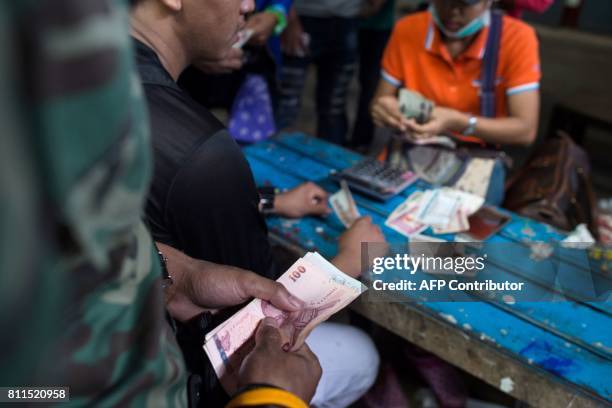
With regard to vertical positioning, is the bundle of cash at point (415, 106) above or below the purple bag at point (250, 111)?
above

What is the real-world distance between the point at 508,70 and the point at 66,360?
2074 mm

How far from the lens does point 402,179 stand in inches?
72.2

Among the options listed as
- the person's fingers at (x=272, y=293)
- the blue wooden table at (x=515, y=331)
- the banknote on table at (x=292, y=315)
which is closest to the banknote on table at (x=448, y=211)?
the blue wooden table at (x=515, y=331)

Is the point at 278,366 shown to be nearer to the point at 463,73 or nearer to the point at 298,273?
the point at 298,273

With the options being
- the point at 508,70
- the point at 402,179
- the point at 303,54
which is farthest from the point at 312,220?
the point at 303,54

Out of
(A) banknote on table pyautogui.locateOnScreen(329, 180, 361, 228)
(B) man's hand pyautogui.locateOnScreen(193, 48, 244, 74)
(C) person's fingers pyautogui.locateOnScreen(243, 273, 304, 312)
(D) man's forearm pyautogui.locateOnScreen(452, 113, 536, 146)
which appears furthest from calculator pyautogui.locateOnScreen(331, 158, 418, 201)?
(C) person's fingers pyautogui.locateOnScreen(243, 273, 304, 312)

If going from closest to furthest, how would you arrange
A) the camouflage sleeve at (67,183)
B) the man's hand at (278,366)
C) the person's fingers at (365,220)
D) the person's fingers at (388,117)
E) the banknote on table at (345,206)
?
the camouflage sleeve at (67,183)
the man's hand at (278,366)
the person's fingers at (365,220)
the banknote on table at (345,206)
the person's fingers at (388,117)

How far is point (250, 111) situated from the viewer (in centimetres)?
265

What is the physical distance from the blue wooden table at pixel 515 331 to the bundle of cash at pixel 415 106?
663mm

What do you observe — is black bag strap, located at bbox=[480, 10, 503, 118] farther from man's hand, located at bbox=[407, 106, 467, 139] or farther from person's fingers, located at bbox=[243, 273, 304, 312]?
person's fingers, located at bbox=[243, 273, 304, 312]

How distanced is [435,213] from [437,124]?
574 mm

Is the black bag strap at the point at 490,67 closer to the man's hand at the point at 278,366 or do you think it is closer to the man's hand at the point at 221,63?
the man's hand at the point at 221,63

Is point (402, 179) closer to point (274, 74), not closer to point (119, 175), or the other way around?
point (274, 74)

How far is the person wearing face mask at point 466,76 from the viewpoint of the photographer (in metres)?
2.07
